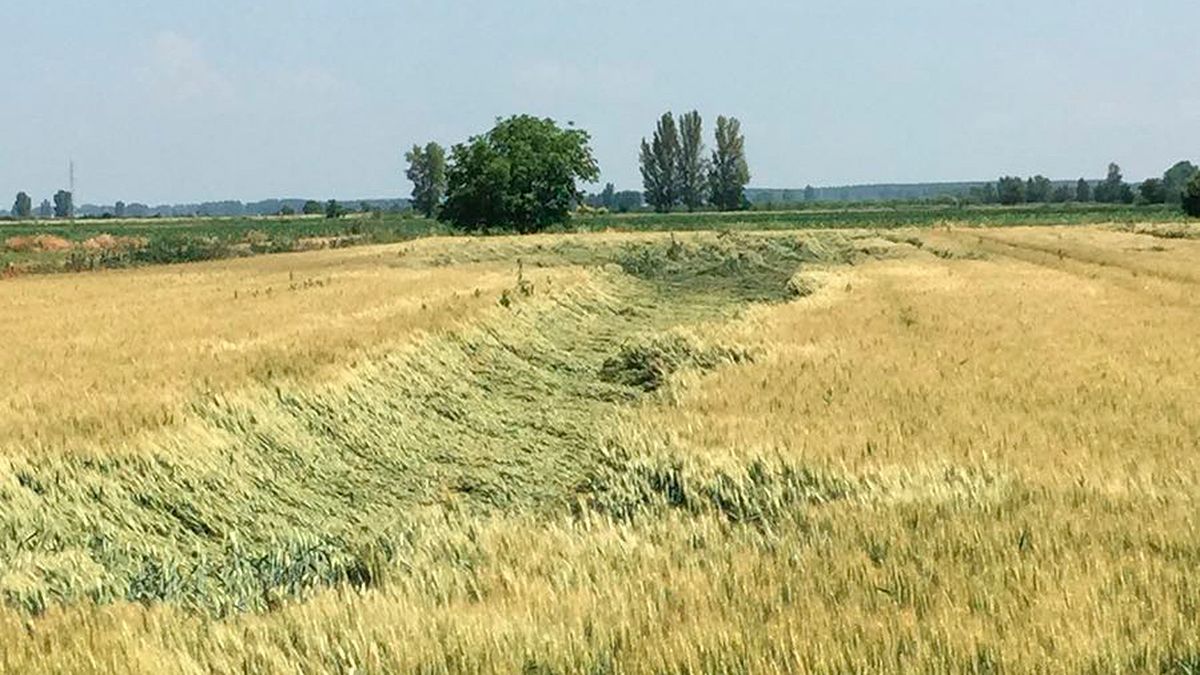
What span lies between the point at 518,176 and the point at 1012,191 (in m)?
136

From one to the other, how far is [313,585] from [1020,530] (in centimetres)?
450

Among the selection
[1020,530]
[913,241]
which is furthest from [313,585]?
[913,241]

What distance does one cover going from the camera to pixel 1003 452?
9461mm

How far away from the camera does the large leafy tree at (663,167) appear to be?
518ft

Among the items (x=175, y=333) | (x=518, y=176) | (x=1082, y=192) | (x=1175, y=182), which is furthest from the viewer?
(x=1082, y=192)

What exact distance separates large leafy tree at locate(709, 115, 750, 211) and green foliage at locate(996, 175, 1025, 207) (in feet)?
168

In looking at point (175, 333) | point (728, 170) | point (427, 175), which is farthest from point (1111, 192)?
point (175, 333)

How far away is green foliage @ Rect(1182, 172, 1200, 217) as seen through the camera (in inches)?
3696

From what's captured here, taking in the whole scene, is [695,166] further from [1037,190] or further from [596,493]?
[596,493]

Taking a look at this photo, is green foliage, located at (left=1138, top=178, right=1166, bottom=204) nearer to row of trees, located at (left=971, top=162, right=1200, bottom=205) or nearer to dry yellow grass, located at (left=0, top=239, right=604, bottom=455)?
row of trees, located at (left=971, top=162, right=1200, bottom=205)

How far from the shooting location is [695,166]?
521 ft

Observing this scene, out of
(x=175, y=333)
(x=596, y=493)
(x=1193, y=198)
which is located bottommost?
(x=596, y=493)

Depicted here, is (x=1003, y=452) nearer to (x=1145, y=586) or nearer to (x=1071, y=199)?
→ (x=1145, y=586)

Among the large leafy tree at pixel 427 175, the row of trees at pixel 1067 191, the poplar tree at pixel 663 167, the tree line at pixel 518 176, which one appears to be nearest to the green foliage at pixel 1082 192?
the row of trees at pixel 1067 191
